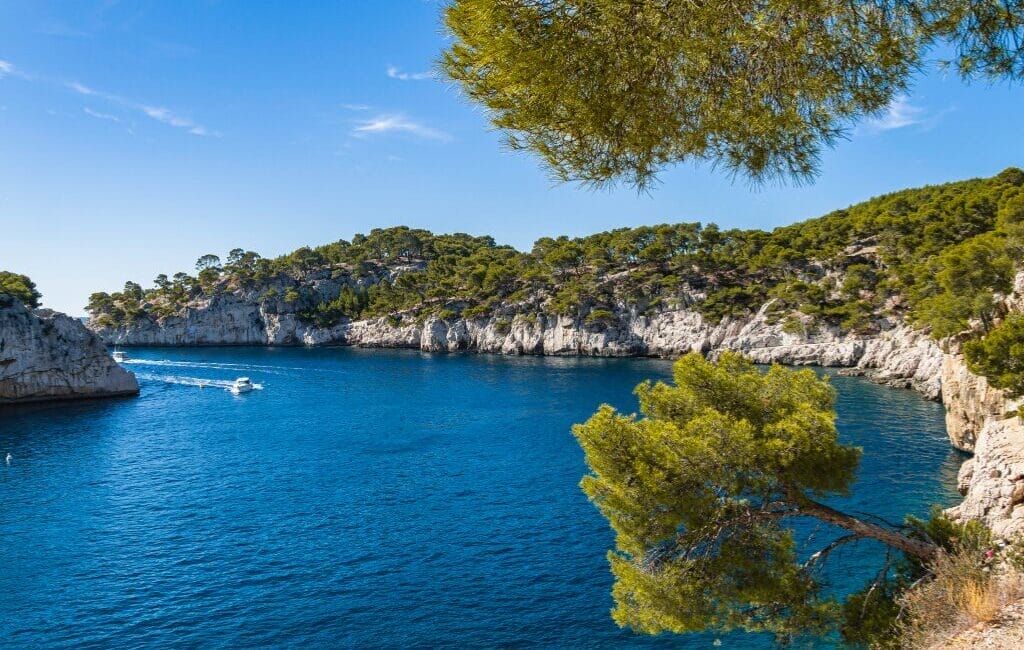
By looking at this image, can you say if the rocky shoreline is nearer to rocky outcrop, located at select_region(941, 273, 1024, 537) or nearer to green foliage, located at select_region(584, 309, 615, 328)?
rocky outcrop, located at select_region(941, 273, 1024, 537)

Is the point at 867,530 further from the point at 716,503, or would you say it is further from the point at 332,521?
the point at 332,521

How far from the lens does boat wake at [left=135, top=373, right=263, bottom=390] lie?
6856 cm

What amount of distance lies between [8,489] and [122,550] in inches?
555

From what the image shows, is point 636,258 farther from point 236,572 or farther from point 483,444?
point 236,572

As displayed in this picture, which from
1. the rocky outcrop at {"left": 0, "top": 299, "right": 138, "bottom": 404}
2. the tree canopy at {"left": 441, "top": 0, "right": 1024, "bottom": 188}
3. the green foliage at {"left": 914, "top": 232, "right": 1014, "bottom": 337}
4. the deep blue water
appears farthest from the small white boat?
the tree canopy at {"left": 441, "top": 0, "right": 1024, "bottom": 188}

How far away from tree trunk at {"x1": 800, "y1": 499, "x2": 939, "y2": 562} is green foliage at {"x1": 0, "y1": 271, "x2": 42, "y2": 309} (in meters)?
90.5

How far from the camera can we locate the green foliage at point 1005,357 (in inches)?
796

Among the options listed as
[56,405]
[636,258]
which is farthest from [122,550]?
[636,258]

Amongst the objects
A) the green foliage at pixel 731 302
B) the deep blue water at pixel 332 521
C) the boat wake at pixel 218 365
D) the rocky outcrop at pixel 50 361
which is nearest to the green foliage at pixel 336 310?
the boat wake at pixel 218 365

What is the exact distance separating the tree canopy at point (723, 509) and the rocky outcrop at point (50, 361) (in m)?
64.3

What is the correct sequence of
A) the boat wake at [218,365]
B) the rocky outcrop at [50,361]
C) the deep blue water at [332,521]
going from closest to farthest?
the deep blue water at [332,521], the rocky outcrop at [50,361], the boat wake at [218,365]

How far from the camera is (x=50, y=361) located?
5797cm

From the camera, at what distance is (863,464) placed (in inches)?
1246

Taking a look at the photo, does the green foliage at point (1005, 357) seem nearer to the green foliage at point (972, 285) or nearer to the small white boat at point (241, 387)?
the green foliage at point (972, 285)
